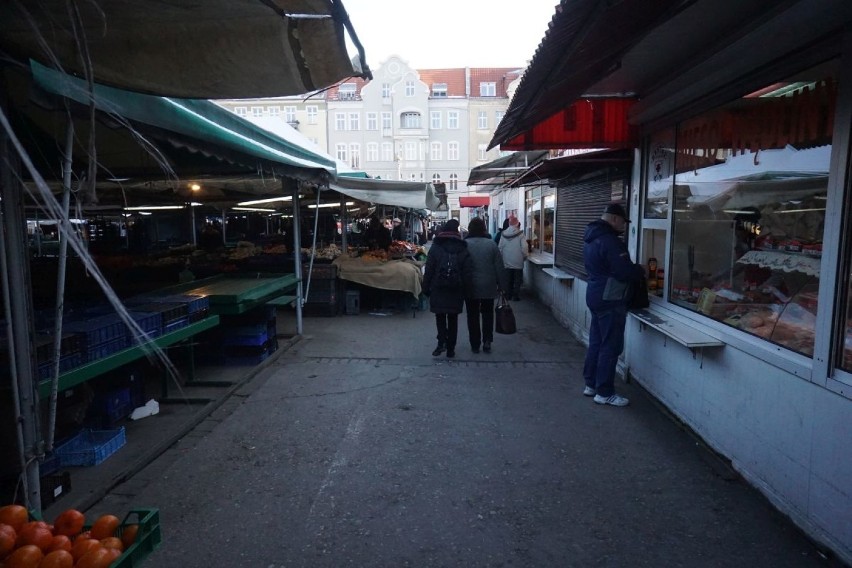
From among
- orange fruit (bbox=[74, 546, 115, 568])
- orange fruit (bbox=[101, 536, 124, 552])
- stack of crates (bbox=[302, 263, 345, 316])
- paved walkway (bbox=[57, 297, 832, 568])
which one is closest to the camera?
orange fruit (bbox=[74, 546, 115, 568])

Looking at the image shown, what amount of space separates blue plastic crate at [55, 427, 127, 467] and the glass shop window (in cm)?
495

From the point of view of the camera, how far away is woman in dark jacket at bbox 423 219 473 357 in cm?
691

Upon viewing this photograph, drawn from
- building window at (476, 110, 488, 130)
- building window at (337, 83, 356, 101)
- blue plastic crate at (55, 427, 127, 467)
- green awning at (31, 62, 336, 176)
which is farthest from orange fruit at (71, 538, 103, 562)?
building window at (337, 83, 356, 101)

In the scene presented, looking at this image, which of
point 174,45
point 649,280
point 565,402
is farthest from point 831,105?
point 174,45

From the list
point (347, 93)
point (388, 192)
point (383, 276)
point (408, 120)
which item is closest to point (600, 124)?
point (388, 192)

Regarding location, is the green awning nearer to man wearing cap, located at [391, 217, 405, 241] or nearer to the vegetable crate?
the vegetable crate

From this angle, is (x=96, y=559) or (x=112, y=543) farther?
(x=112, y=543)

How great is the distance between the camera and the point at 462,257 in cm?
696

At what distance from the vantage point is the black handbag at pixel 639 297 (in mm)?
5434

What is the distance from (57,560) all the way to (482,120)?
151ft

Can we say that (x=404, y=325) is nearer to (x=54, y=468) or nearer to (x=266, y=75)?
(x=54, y=468)

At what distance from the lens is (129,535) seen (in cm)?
199

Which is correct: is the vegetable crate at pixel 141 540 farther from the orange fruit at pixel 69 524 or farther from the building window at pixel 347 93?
the building window at pixel 347 93

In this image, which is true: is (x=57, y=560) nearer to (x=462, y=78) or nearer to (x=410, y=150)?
(x=410, y=150)
